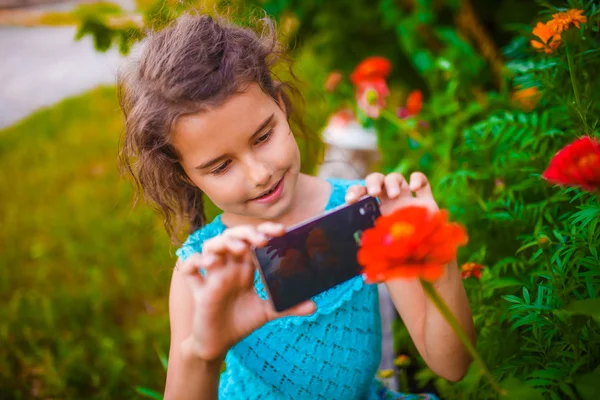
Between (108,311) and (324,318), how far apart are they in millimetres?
1513

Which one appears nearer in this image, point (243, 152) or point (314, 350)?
point (243, 152)

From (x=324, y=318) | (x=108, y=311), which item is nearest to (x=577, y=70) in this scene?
(x=324, y=318)

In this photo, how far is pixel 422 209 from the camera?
60 cm

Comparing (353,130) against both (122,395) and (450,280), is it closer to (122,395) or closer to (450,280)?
(122,395)

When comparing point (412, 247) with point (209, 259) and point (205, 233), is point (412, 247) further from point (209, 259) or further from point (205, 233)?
point (205, 233)

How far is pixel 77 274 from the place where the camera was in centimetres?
259

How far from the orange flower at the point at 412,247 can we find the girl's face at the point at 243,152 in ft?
1.37

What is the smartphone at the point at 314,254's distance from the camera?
0.82m

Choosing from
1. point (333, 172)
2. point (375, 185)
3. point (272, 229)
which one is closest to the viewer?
point (272, 229)

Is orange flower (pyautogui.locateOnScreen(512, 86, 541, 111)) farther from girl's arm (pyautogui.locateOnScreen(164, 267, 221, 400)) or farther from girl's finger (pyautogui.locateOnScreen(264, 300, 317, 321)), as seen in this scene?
girl's arm (pyautogui.locateOnScreen(164, 267, 221, 400))

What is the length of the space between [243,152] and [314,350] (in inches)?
18.5

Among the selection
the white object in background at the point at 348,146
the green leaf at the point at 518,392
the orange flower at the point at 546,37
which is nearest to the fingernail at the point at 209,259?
the green leaf at the point at 518,392

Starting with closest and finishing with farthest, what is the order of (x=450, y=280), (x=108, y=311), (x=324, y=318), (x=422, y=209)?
(x=422, y=209) < (x=450, y=280) < (x=324, y=318) < (x=108, y=311)

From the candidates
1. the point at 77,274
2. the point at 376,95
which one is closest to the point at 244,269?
the point at 376,95
